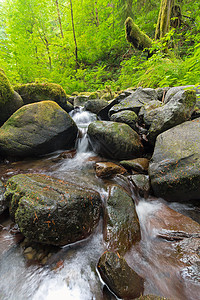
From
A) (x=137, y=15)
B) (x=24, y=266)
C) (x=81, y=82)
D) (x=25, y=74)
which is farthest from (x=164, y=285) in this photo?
(x=137, y=15)

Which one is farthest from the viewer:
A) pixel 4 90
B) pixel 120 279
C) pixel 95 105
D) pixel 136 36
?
pixel 136 36

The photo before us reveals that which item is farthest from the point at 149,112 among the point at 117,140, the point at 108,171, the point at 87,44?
the point at 87,44

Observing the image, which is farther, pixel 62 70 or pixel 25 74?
pixel 62 70

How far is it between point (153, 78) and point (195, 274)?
6.31 m

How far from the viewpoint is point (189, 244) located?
5.71 ft

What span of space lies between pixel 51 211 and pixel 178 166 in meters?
2.18

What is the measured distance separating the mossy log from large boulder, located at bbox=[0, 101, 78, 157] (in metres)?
6.85

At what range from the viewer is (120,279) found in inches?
49.4

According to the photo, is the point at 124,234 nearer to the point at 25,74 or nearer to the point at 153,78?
the point at 153,78

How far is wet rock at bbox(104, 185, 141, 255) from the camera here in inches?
69.8

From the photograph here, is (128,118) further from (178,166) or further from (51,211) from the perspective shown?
(51,211)

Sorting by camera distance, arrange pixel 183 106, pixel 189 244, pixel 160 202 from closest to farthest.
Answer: pixel 189 244, pixel 160 202, pixel 183 106

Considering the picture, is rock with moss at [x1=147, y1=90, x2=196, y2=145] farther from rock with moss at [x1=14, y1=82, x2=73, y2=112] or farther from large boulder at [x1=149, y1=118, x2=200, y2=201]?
rock with moss at [x1=14, y1=82, x2=73, y2=112]

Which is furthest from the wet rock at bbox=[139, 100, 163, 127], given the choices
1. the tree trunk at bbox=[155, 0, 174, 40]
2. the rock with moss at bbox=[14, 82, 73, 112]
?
the tree trunk at bbox=[155, 0, 174, 40]
